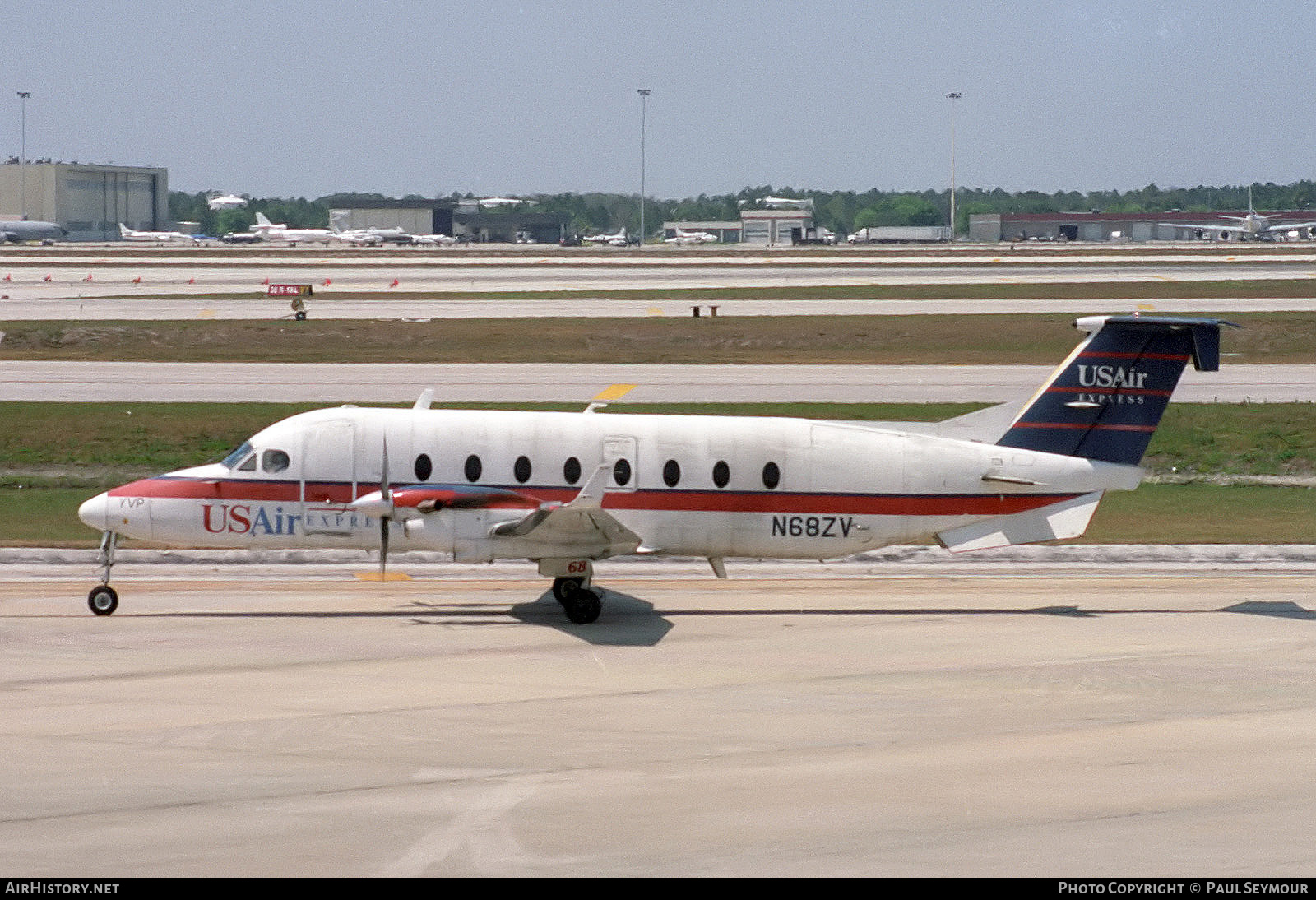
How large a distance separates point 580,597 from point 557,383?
86.6 feet

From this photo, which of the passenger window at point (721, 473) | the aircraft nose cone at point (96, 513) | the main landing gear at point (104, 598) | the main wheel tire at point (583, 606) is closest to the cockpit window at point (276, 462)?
the aircraft nose cone at point (96, 513)

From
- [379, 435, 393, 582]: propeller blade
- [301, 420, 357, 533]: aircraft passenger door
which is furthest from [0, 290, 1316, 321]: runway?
[379, 435, 393, 582]: propeller blade

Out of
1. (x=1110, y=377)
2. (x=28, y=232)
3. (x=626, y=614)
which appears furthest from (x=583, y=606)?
(x=28, y=232)

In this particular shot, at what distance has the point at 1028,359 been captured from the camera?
56.1 m

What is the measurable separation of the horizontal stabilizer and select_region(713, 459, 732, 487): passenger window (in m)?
3.36

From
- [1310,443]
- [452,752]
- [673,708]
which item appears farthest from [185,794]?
[1310,443]

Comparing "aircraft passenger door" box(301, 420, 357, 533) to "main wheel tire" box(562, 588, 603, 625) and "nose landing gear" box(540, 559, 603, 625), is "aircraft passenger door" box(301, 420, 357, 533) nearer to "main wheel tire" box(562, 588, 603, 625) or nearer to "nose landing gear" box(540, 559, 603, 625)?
"nose landing gear" box(540, 559, 603, 625)

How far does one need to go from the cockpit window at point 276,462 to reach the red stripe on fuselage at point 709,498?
0.22 metres

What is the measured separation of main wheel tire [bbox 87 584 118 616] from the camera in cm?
2150

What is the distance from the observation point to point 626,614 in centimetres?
2262

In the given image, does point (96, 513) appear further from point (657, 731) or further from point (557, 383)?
point (557, 383)

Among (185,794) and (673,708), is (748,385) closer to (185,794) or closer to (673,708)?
(673,708)

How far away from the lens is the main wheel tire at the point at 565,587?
71.5 feet
